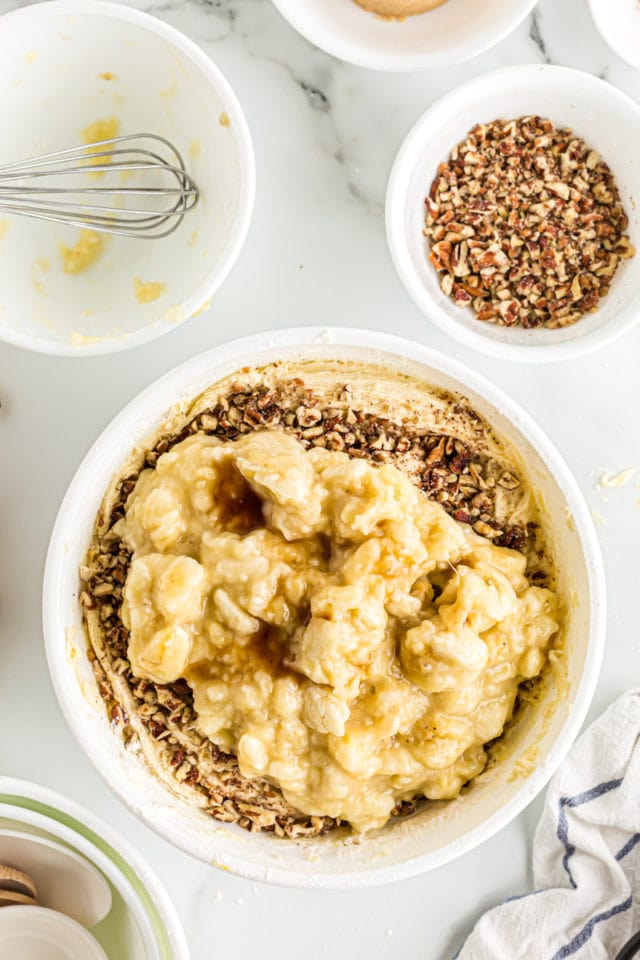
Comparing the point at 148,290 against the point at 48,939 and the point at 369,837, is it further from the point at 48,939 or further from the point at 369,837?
the point at 48,939

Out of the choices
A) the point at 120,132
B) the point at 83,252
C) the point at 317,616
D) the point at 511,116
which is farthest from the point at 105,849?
the point at 511,116

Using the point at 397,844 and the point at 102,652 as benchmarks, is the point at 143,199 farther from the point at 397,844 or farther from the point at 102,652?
the point at 397,844

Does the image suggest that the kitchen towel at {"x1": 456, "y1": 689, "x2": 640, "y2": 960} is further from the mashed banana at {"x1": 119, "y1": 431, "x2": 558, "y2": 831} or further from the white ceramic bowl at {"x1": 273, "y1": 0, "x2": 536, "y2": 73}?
the white ceramic bowl at {"x1": 273, "y1": 0, "x2": 536, "y2": 73}

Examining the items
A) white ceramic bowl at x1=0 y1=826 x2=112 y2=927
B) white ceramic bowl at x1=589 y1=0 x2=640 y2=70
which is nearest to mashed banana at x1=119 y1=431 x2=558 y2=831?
white ceramic bowl at x1=0 y1=826 x2=112 y2=927

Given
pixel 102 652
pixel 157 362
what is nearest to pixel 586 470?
pixel 157 362

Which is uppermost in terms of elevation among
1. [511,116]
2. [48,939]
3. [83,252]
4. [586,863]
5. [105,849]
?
[511,116]
